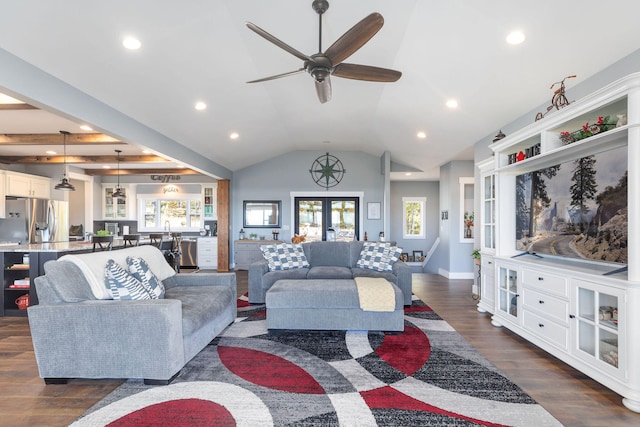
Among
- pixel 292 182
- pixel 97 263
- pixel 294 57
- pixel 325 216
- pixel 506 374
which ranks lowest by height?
pixel 506 374

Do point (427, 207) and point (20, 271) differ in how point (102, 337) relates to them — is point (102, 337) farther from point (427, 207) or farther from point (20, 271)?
point (427, 207)

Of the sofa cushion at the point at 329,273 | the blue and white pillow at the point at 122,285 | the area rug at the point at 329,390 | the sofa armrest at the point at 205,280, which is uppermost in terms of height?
the blue and white pillow at the point at 122,285

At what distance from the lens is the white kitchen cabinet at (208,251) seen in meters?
8.23

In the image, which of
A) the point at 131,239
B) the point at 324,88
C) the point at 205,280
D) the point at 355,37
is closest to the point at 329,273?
the point at 205,280

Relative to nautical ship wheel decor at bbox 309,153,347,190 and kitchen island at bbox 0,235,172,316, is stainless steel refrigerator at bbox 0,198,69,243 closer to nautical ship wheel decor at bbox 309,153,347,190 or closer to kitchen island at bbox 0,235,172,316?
kitchen island at bbox 0,235,172,316

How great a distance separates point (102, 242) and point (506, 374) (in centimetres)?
513

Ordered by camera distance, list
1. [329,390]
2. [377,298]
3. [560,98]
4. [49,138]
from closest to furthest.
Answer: [329,390] < [560,98] < [377,298] < [49,138]

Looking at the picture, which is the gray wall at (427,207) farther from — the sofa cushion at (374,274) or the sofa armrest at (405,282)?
the sofa armrest at (405,282)

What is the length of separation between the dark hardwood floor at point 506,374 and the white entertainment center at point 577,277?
107 millimetres

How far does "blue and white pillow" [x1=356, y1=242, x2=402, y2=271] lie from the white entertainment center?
53.3 inches

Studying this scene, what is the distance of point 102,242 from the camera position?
4598 mm

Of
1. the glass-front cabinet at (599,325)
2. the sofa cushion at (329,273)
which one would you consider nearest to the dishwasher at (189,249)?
the sofa cushion at (329,273)

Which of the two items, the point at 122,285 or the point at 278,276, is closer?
the point at 122,285

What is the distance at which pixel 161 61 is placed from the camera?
3301 millimetres
